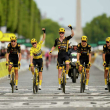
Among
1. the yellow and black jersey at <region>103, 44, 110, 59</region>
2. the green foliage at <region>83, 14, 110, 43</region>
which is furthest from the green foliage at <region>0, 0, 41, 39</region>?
the green foliage at <region>83, 14, 110, 43</region>

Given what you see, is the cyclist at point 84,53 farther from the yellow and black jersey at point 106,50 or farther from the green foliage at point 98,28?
the green foliage at point 98,28

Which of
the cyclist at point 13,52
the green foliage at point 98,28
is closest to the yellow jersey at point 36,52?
the cyclist at point 13,52

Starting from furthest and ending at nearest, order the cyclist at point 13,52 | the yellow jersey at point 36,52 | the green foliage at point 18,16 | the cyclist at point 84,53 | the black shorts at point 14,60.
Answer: the green foliage at point 18,16 < the black shorts at point 14,60 < the cyclist at point 13,52 < the cyclist at point 84,53 < the yellow jersey at point 36,52

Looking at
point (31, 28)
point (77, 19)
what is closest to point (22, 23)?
point (31, 28)

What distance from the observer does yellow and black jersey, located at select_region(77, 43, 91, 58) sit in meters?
14.3

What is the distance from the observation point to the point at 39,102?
37.4ft

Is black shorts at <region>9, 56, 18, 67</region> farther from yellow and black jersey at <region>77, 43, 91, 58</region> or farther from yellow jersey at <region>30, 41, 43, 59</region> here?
yellow and black jersey at <region>77, 43, 91, 58</region>

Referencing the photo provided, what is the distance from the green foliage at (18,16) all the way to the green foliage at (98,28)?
62.3 m

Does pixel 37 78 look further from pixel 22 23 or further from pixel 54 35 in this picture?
pixel 54 35

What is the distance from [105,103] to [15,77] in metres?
4.67

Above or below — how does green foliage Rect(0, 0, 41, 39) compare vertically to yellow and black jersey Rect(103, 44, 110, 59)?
above

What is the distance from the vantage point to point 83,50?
47.2 ft

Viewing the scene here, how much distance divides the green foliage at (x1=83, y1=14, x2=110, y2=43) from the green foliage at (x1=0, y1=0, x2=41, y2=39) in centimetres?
6233

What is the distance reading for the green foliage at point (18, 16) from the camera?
152ft
